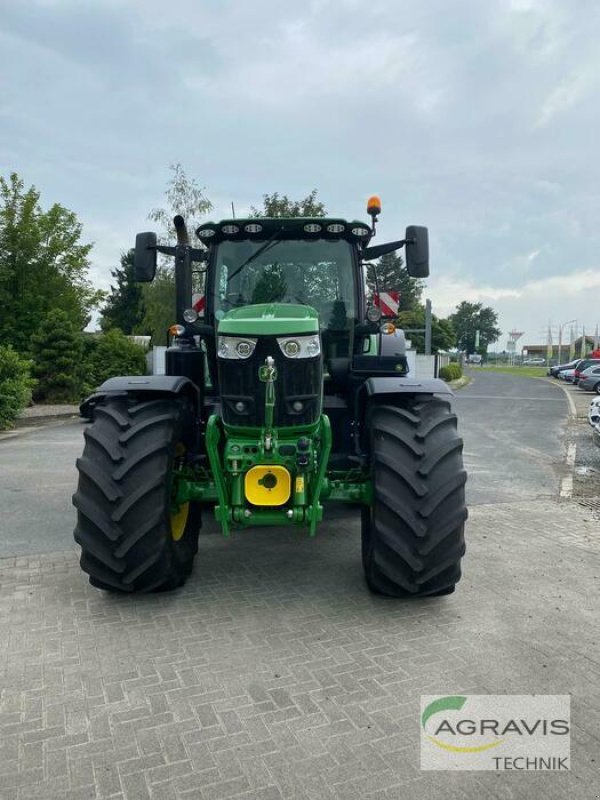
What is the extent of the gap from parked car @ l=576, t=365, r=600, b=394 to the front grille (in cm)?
3108

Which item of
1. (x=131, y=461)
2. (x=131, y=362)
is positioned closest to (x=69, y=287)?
(x=131, y=362)

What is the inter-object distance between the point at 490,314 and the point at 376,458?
132m

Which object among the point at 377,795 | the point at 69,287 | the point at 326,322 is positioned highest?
the point at 69,287

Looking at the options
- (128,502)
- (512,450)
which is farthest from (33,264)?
(128,502)

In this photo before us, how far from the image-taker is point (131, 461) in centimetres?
400

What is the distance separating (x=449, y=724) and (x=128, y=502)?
87.4 inches

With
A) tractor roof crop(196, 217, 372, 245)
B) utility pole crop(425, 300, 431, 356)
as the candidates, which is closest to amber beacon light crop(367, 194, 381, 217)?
tractor roof crop(196, 217, 372, 245)

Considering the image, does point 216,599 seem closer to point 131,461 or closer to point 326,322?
point 131,461

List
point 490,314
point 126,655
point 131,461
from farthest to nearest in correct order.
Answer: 1. point 490,314
2. point 131,461
3. point 126,655

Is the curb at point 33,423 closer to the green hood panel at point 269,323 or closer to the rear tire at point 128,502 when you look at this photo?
the rear tire at point 128,502

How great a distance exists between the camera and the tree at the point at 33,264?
21094 mm

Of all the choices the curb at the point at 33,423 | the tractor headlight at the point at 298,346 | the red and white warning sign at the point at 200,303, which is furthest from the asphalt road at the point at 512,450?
the curb at the point at 33,423

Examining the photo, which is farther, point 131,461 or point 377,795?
point 131,461

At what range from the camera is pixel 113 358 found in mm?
21266
